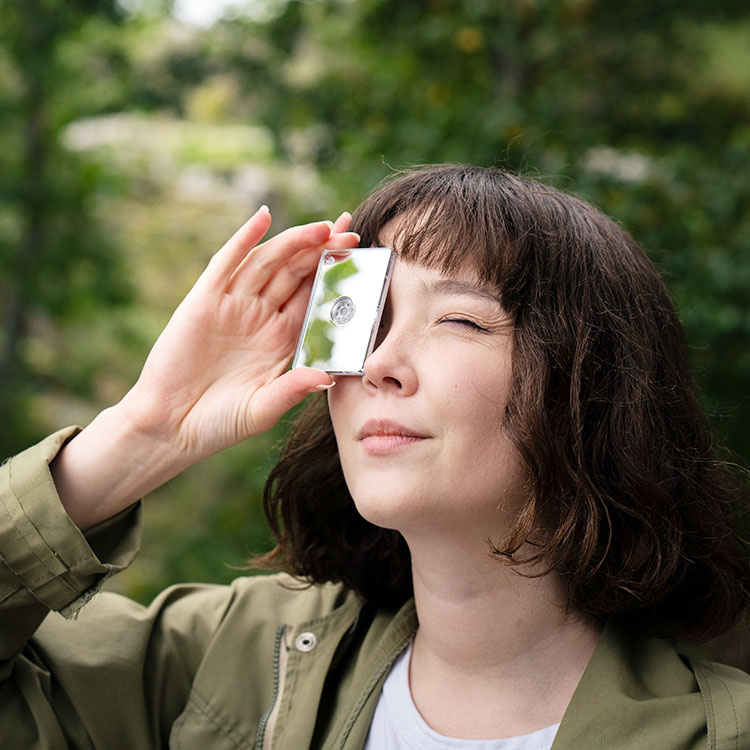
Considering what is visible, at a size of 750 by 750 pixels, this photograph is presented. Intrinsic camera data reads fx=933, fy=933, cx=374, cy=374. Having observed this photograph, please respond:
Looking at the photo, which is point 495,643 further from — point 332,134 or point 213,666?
point 332,134

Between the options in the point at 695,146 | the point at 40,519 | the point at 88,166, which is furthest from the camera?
the point at 88,166

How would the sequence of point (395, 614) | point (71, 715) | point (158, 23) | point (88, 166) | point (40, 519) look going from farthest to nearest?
point (88, 166) < point (158, 23) < point (395, 614) < point (71, 715) < point (40, 519)

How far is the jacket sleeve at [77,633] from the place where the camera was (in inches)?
69.8

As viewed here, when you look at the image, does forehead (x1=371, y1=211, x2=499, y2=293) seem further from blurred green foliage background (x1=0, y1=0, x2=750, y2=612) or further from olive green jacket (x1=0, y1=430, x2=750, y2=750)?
blurred green foliage background (x1=0, y1=0, x2=750, y2=612)

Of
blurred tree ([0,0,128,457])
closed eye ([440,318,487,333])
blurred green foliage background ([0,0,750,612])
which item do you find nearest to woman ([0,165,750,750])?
closed eye ([440,318,487,333])

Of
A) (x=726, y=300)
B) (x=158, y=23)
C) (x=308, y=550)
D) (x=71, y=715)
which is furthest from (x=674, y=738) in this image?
(x=158, y=23)

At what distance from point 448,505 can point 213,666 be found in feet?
2.28

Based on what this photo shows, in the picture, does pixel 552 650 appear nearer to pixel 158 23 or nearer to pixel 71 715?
pixel 71 715

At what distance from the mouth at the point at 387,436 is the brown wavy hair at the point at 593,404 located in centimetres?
17

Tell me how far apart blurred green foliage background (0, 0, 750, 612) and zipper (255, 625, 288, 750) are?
2199mm

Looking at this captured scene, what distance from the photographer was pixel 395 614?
2064 mm

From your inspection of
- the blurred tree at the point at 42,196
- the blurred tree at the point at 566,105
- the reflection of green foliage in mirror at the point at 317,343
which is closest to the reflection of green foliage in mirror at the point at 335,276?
the reflection of green foliage in mirror at the point at 317,343

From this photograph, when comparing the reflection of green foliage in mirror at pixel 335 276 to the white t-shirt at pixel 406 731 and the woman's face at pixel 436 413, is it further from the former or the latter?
the white t-shirt at pixel 406 731

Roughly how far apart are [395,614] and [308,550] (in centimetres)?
25
